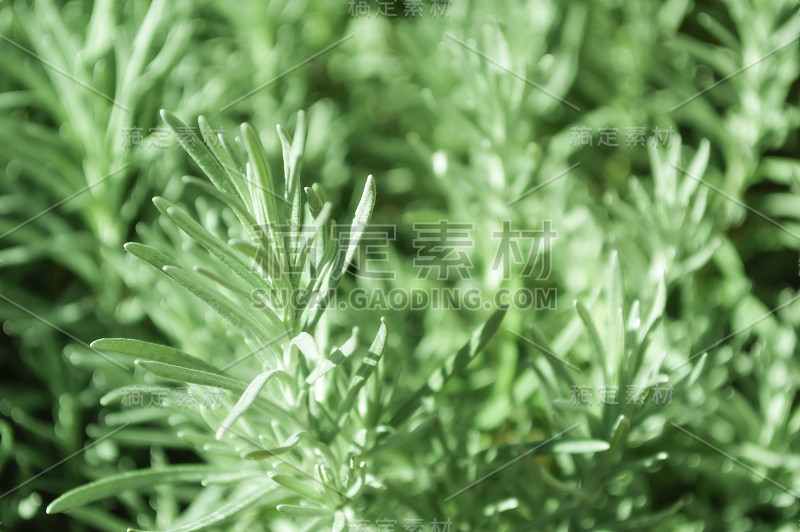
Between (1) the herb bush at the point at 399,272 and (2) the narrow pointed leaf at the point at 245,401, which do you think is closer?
(2) the narrow pointed leaf at the point at 245,401

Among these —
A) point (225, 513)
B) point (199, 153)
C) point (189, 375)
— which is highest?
point (199, 153)

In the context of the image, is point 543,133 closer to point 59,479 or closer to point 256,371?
point 256,371

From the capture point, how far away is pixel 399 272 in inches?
28.4

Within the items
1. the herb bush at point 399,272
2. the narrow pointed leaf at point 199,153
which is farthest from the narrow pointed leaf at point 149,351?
the narrow pointed leaf at point 199,153

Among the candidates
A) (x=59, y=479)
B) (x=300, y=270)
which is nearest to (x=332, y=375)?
(x=300, y=270)

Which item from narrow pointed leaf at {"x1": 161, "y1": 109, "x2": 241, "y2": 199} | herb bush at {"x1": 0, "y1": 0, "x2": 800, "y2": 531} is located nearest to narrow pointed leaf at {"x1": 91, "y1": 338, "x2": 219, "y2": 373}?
herb bush at {"x1": 0, "y1": 0, "x2": 800, "y2": 531}

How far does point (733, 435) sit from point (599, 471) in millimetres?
214

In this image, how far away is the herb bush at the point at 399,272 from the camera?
0.50m

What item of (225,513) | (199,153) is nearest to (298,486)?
(225,513)

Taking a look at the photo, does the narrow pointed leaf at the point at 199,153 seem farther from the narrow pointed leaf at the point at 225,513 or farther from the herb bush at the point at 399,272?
the narrow pointed leaf at the point at 225,513

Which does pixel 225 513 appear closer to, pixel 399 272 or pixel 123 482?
pixel 123 482

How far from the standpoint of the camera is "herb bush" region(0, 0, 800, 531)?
1.63 ft

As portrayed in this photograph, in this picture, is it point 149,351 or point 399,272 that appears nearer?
point 149,351

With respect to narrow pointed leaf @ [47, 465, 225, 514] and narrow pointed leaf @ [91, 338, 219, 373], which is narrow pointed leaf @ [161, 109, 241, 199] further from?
narrow pointed leaf @ [47, 465, 225, 514]
